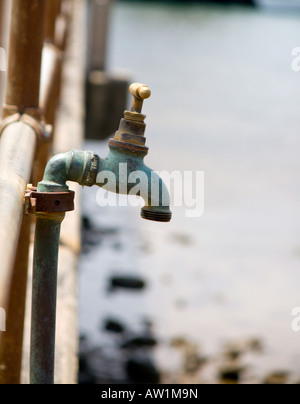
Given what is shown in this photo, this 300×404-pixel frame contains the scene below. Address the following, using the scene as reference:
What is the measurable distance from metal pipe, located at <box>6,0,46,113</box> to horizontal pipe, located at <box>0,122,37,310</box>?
120 millimetres

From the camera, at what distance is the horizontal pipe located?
960 mm

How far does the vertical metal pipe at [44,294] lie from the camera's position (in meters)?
1.31

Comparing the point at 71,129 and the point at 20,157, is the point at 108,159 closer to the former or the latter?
the point at 20,157

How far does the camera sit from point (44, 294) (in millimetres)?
1328

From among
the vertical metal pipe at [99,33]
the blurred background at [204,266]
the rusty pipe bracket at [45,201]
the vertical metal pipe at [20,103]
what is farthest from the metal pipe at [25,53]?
the vertical metal pipe at [99,33]

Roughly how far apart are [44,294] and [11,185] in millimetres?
298

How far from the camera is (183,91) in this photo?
27672 mm

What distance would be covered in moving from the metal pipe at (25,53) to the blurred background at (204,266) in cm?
58

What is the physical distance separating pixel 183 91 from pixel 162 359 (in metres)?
22.8

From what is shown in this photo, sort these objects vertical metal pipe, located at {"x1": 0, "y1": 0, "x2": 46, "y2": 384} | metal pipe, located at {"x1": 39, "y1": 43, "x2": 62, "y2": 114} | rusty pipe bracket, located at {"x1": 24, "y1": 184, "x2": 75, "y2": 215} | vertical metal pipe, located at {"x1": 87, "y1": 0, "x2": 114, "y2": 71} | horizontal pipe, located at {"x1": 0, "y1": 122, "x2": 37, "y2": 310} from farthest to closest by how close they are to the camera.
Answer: vertical metal pipe, located at {"x1": 87, "y1": 0, "x2": 114, "y2": 71}
metal pipe, located at {"x1": 39, "y1": 43, "x2": 62, "y2": 114}
vertical metal pipe, located at {"x1": 0, "y1": 0, "x2": 46, "y2": 384}
rusty pipe bracket, located at {"x1": 24, "y1": 184, "x2": 75, "y2": 215}
horizontal pipe, located at {"x1": 0, "y1": 122, "x2": 37, "y2": 310}

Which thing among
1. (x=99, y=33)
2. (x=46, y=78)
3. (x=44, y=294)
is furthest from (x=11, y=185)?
(x=99, y=33)

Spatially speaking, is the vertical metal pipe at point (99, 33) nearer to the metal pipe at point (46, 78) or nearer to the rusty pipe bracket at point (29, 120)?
the metal pipe at point (46, 78)

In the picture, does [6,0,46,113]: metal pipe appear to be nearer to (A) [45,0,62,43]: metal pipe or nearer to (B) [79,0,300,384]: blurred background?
(B) [79,0,300,384]: blurred background

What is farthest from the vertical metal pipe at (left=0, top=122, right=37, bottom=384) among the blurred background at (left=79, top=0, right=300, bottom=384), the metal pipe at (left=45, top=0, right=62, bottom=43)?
the metal pipe at (left=45, top=0, right=62, bottom=43)
